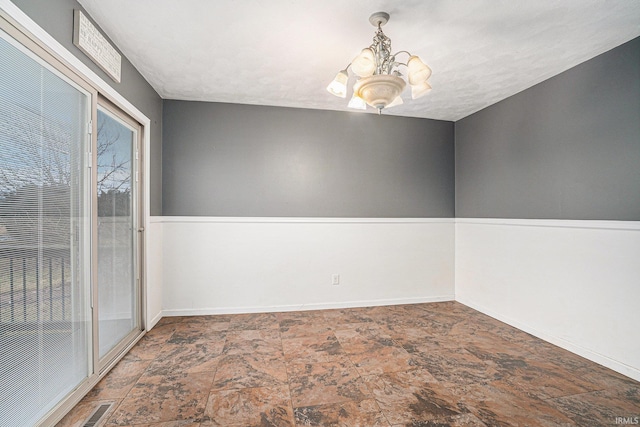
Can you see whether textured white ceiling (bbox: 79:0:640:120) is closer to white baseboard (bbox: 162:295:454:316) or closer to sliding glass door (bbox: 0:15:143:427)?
sliding glass door (bbox: 0:15:143:427)

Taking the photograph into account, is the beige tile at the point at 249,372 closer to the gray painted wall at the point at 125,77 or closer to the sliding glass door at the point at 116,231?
the sliding glass door at the point at 116,231

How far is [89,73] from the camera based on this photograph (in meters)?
1.95

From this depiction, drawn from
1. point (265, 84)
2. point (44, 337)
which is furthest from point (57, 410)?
point (265, 84)

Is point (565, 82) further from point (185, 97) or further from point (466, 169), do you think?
point (185, 97)

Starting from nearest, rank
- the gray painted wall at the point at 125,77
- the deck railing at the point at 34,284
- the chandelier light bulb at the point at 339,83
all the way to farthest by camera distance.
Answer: the deck railing at the point at 34,284
the gray painted wall at the point at 125,77
the chandelier light bulb at the point at 339,83

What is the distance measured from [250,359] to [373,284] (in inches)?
75.8

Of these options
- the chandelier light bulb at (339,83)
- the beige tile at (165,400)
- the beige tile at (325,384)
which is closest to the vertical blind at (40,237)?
the beige tile at (165,400)

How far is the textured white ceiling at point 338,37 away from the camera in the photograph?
1.87 metres

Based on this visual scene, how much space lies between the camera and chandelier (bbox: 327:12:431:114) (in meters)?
1.85

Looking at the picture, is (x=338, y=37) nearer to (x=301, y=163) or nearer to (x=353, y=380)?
(x=301, y=163)

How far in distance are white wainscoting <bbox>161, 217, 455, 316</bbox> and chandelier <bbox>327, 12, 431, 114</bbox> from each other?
194 centimetres

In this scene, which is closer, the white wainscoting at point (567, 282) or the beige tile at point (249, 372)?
the beige tile at point (249, 372)

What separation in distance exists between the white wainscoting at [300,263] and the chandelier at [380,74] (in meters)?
1.94

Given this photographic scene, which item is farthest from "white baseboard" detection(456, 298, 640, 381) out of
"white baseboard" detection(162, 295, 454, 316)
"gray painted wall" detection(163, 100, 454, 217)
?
"gray painted wall" detection(163, 100, 454, 217)
